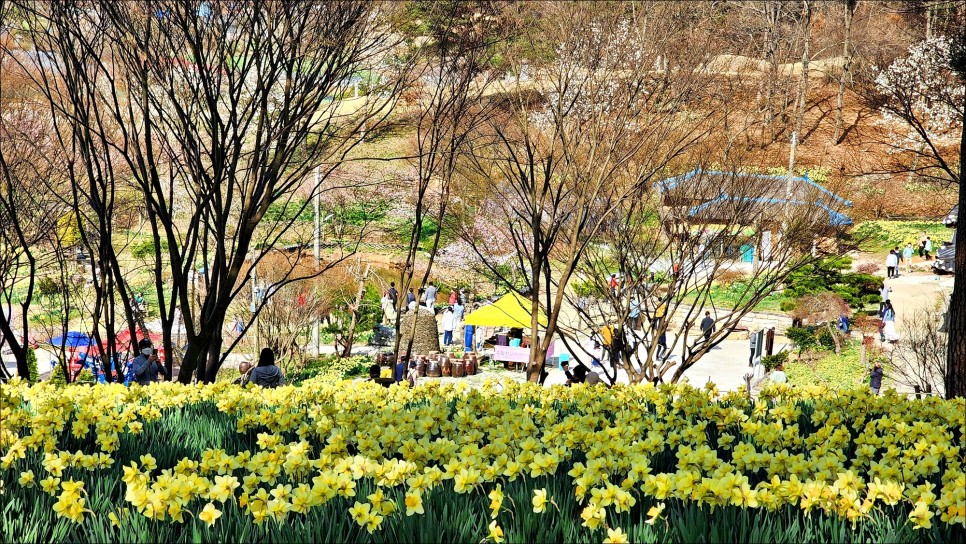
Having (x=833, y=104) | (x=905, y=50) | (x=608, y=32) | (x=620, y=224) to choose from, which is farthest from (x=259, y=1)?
(x=833, y=104)

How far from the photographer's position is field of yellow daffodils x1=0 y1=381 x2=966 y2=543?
2.44m

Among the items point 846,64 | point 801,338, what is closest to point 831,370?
point 801,338

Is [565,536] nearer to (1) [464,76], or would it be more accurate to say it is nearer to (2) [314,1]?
(2) [314,1]

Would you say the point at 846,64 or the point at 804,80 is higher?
the point at 846,64

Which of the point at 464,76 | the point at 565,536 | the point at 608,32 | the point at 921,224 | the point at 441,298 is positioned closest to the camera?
the point at 565,536

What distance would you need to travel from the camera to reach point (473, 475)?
2.67 m

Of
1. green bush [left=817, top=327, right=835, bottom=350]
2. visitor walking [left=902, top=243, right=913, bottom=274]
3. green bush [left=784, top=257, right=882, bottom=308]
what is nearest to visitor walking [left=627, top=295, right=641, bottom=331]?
green bush [left=817, top=327, right=835, bottom=350]

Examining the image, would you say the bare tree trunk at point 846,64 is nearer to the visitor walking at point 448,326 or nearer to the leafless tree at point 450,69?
the visitor walking at point 448,326

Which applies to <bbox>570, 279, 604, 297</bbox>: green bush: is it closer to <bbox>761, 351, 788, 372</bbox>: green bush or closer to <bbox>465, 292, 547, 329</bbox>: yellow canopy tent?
<bbox>465, 292, 547, 329</bbox>: yellow canopy tent

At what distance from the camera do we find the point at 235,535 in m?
2.41

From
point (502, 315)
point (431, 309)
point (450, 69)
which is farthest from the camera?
point (431, 309)

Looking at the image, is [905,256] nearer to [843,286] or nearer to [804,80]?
[843,286]

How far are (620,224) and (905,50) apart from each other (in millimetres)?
31628

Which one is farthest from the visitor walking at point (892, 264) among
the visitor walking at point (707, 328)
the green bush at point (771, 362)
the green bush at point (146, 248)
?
the green bush at point (146, 248)
